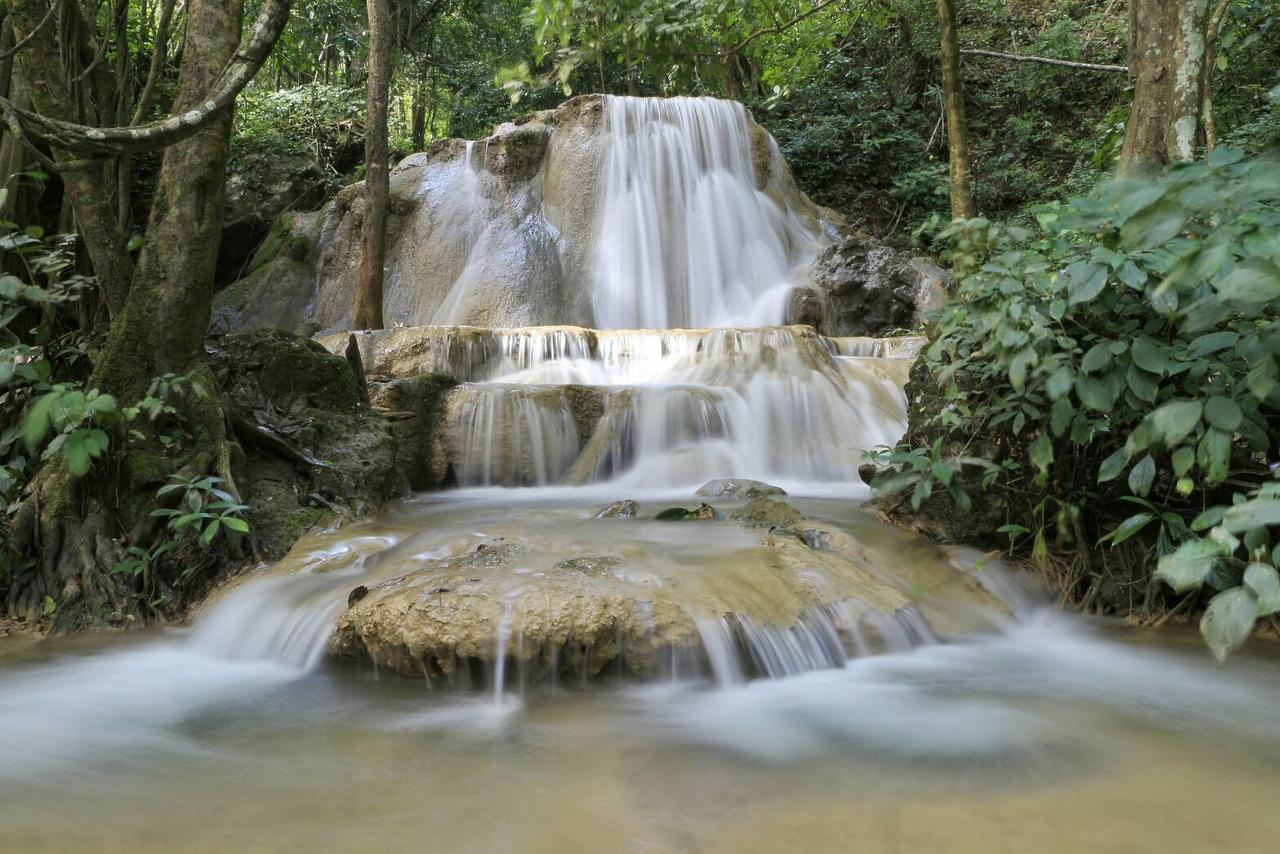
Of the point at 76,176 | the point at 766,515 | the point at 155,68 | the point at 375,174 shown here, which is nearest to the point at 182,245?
the point at 76,176

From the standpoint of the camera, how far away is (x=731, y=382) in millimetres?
7828

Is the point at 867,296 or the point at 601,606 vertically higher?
the point at 867,296

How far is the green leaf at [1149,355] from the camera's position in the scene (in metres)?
3.13

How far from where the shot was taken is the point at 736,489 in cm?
604

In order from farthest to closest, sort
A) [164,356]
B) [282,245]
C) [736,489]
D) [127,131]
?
[282,245] < [736,489] < [164,356] < [127,131]

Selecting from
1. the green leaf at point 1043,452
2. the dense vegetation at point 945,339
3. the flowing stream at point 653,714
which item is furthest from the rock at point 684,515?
the green leaf at point 1043,452

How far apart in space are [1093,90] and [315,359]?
17.2 metres

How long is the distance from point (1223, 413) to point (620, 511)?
328cm

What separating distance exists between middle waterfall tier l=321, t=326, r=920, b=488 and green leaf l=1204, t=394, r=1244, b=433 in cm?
443

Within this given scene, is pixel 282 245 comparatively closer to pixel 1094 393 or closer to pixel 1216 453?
pixel 1094 393

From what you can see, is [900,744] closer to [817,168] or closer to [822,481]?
[822,481]

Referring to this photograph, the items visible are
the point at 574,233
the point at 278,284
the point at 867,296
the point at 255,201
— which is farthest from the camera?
the point at 255,201

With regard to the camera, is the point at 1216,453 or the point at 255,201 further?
the point at 255,201

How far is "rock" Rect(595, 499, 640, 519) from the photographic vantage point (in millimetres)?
5172
